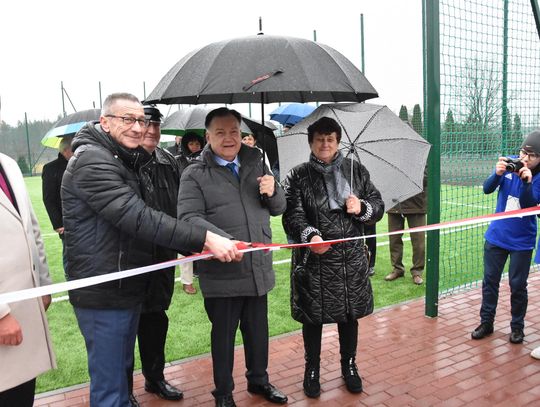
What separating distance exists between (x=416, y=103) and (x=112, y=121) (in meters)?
9.02

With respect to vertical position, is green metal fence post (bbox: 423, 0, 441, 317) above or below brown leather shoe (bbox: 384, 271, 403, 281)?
above

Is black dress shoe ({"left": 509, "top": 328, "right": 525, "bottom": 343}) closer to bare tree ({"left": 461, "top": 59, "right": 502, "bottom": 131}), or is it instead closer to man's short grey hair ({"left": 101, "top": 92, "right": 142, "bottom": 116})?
bare tree ({"left": 461, "top": 59, "right": 502, "bottom": 131})

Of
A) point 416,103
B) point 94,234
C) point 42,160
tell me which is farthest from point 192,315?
point 42,160

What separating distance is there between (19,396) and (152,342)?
1.32 meters

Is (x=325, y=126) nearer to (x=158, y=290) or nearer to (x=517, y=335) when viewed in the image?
(x=158, y=290)

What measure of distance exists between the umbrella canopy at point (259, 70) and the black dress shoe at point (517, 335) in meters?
2.80

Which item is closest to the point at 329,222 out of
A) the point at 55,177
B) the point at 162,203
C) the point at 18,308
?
the point at 162,203

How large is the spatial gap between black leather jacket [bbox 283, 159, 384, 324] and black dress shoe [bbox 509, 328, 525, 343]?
68.1 inches

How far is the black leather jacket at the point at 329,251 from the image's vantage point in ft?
11.0

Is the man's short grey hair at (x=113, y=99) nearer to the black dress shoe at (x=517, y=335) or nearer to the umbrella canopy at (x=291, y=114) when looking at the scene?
the black dress shoe at (x=517, y=335)

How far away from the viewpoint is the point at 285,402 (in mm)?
3420

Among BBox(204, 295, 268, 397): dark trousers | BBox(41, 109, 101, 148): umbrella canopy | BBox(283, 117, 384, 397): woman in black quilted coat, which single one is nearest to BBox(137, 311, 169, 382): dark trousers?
BBox(204, 295, 268, 397): dark trousers

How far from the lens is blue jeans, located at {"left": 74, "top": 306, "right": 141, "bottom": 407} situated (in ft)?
8.56

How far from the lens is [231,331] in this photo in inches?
127
